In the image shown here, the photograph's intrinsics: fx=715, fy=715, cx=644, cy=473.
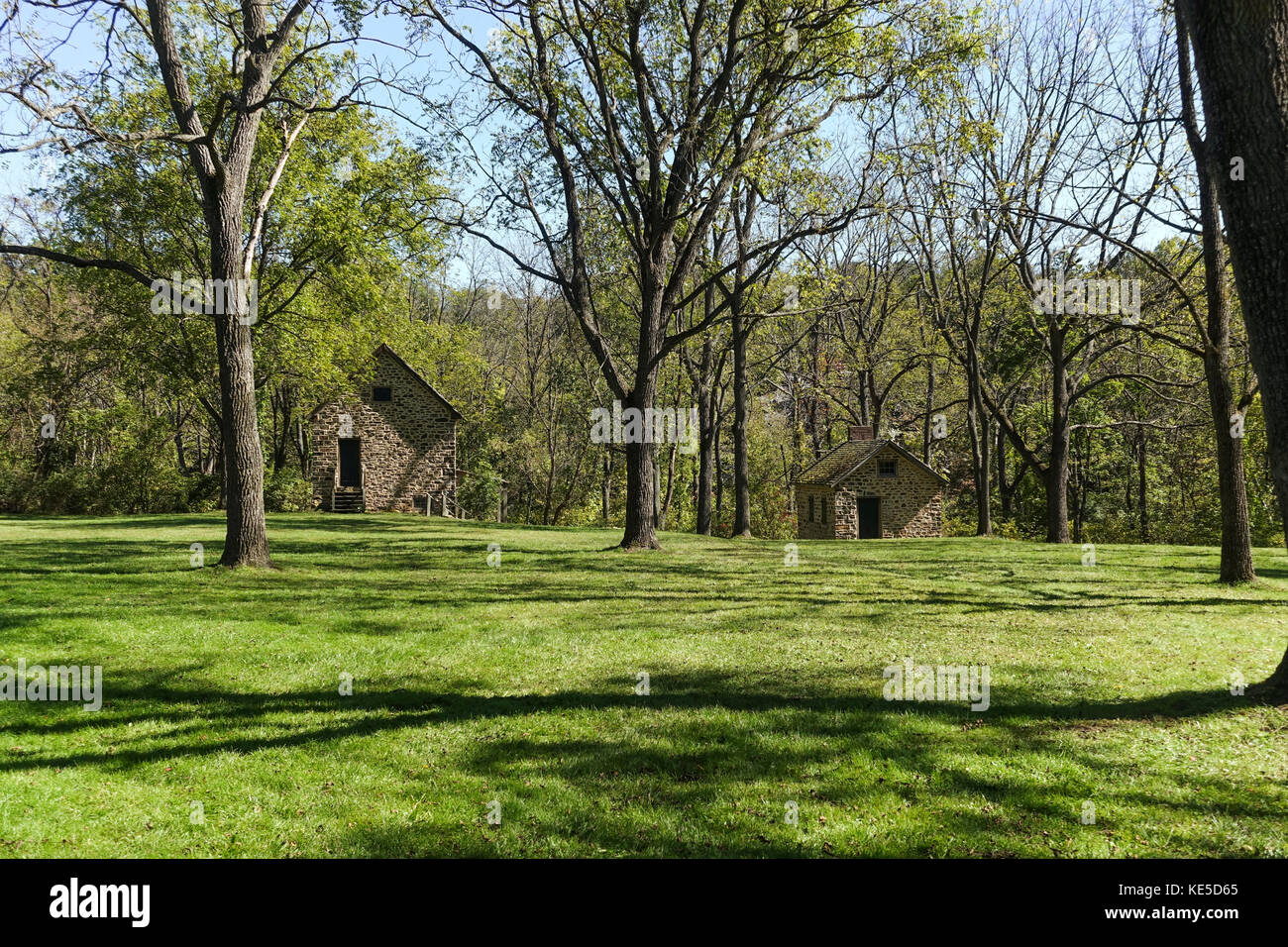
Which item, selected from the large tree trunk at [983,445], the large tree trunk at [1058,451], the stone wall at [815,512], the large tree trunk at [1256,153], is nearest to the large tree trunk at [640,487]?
the large tree trunk at [1256,153]

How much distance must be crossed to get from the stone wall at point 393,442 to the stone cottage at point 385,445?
0.05 m

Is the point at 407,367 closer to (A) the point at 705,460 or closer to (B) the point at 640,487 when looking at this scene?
(A) the point at 705,460

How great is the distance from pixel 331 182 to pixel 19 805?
24.7 metres

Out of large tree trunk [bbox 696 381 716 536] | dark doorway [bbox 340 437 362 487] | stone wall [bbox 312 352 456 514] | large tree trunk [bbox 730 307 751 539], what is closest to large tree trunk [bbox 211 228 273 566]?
large tree trunk [bbox 730 307 751 539]

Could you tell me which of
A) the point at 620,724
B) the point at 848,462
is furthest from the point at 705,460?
the point at 620,724

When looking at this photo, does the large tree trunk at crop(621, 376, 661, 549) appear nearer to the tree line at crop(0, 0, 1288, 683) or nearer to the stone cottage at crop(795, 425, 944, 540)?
the tree line at crop(0, 0, 1288, 683)

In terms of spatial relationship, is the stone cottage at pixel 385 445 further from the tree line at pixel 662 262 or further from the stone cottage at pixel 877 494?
the stone cottage at pixel 877 494

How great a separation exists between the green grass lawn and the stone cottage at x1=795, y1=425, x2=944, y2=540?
22375mm

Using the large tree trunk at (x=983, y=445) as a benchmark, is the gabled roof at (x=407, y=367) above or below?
above

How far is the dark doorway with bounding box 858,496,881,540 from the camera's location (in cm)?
3500

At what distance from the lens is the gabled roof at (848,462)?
3406 centimetres

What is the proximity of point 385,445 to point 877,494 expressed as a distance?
24456mm
